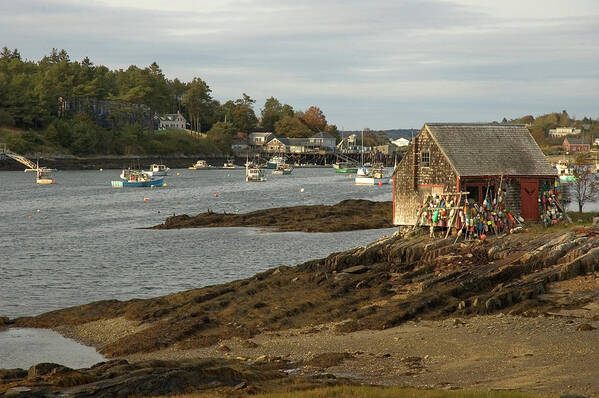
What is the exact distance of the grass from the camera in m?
16.5

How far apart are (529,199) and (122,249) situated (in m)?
27.1

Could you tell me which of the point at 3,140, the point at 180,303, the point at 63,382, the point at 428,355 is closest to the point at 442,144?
the point at 180,303

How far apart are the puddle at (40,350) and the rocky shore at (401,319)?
582 millimetres

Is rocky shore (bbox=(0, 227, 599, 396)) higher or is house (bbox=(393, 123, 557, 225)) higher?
house (bbox=(393, 123, 557, 225))

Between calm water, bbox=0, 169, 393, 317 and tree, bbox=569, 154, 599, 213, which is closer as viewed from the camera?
calm water, bbox=0, 169, 393, 317

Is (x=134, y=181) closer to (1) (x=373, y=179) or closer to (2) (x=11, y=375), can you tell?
(1) (x=373, y=179)

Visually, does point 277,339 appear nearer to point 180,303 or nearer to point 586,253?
point 180,303

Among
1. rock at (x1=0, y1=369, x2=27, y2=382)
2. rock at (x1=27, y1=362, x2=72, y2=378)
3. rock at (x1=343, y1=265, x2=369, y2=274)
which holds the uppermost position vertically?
rock at (x1=343, y1=265, x2=369, y2=274)

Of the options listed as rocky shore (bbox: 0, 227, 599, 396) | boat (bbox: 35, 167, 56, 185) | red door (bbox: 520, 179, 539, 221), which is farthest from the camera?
boat (bbox: 35, 167, 56, 185)

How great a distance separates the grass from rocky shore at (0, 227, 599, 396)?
4.23 ft

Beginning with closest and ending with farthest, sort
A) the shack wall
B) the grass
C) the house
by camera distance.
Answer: the grass
the house
the shack wall

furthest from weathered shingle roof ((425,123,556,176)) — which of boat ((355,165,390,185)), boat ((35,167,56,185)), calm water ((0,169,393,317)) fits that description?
boat ((35,167,56,185))

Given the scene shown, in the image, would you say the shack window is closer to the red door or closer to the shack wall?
the shack wall

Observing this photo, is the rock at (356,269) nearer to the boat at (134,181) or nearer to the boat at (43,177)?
the boat at (134,181)
